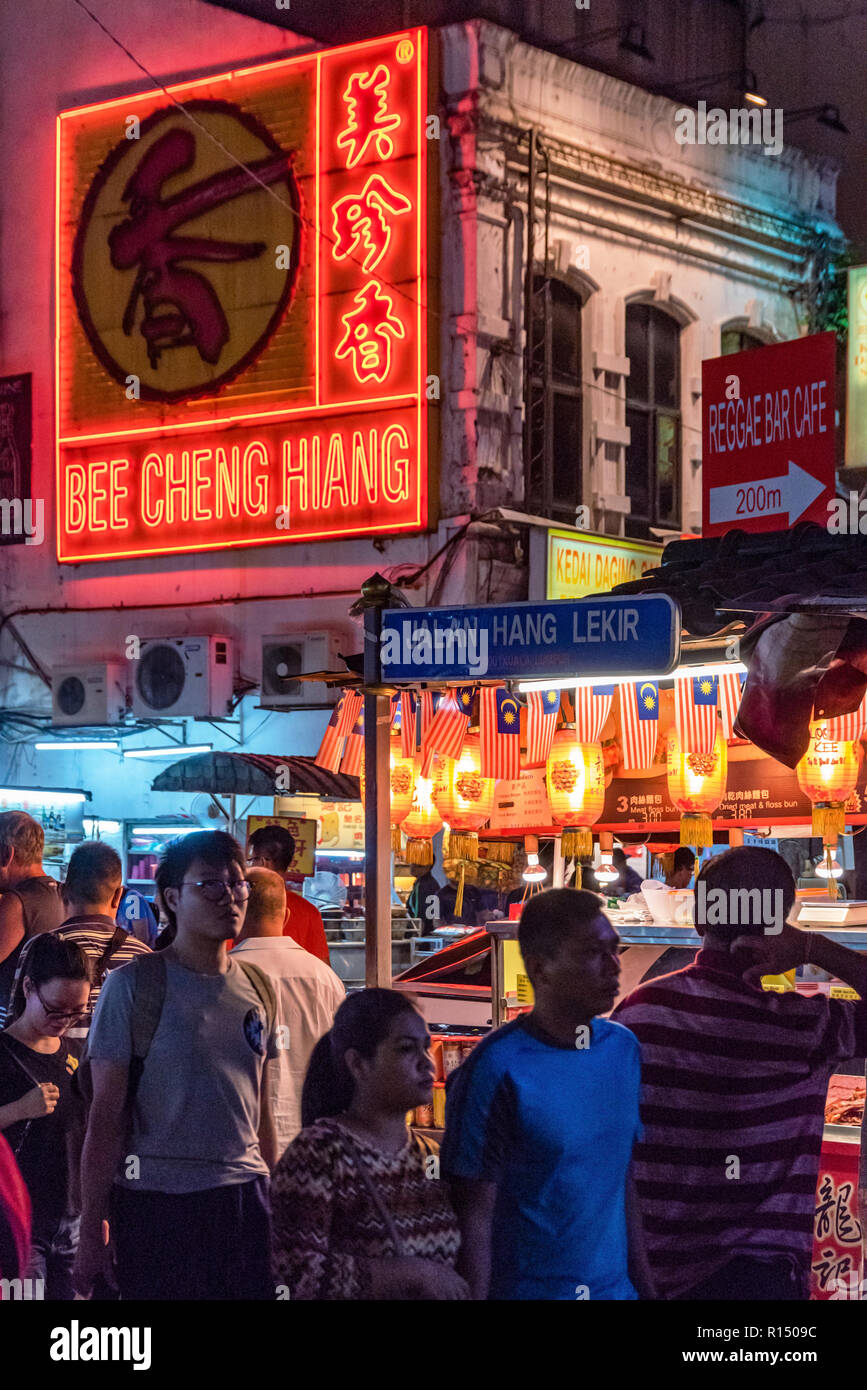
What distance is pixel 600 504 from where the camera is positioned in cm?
1695

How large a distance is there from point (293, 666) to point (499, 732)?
18.2 ft

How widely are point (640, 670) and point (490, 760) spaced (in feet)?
17.7

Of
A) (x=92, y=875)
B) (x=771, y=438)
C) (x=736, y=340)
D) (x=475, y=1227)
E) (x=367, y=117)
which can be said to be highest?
(x=367, y=117)

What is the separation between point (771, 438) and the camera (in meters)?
8.48

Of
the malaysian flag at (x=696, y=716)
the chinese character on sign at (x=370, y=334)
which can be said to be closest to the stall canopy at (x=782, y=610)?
the malaysian flag at (x=696, y=716)

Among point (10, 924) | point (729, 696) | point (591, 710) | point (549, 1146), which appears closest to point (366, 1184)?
point (549, 1146)

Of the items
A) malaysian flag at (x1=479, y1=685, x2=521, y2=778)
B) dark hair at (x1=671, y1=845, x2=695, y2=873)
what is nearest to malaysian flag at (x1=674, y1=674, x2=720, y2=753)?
malaysian flag at (x1=479, y1=685, x2=521, y2=778)

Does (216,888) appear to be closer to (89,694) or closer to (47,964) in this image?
(47,964)

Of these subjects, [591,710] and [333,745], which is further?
[333,745]

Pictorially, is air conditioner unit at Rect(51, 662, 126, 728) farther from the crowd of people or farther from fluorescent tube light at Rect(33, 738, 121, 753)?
the crowd of people

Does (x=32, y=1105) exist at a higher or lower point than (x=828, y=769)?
lower

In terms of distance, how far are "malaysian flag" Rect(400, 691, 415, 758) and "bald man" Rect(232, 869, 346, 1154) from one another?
172 inches

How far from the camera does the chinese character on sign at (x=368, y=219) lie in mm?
15911

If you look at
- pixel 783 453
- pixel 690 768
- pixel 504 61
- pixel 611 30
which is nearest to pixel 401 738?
pixel 690 768
